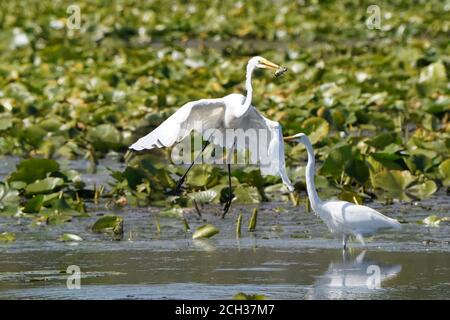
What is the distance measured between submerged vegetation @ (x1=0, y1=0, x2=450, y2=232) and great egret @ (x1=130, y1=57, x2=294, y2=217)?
1.54 ft

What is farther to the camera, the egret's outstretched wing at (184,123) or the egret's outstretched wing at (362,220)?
the egret's outstretched wing at (184,123)

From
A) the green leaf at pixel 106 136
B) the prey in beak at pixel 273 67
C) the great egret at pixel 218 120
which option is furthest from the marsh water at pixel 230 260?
the green leaf at pixel 106 136

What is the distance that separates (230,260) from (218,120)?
2474mm

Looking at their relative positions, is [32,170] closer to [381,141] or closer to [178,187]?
[178,187]

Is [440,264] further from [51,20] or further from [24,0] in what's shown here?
[24,0]

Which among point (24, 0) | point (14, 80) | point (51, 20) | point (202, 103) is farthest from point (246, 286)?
point (24, 0)

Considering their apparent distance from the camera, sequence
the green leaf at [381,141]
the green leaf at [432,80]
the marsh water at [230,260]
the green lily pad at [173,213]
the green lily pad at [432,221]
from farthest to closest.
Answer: the green leaf at [432,80], the green leaf at [381,141], the green lily pad at [173,213], the green lily pad at [432,221], the marsh water at [230,260]

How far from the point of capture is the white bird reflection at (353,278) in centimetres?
699

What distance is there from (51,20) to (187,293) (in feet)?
51.2

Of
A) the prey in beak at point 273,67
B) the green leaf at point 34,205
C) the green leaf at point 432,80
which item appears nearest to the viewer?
the prey in beak at point 273,67

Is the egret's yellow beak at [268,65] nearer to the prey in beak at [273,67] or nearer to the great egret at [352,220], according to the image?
the prey in beak at [273,67]

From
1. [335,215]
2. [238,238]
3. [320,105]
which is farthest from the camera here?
[320,105]

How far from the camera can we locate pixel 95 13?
22859 millimetres
